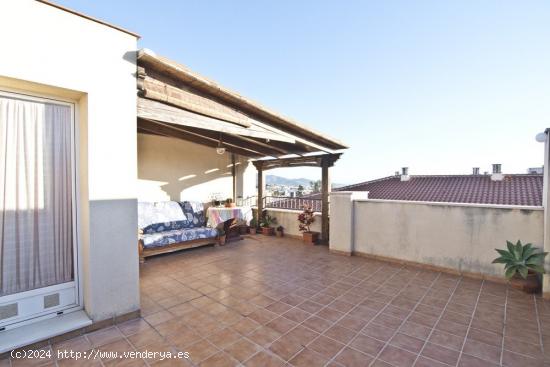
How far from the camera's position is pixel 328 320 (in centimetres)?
271

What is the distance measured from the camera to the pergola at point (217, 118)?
10.0ft

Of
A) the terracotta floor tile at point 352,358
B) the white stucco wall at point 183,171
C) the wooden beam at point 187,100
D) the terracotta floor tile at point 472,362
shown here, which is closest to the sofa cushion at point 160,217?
the white stucco wall at point 183,171

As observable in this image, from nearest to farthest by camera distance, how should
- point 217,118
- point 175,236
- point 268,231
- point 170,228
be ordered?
point 217,118, point 175,236, point 170,228, point 268,231

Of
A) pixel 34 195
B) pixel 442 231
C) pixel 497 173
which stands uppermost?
pixel 497 173

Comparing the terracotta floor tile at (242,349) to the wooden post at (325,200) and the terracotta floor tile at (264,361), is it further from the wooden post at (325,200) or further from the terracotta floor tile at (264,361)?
the wooden post at (325,200)

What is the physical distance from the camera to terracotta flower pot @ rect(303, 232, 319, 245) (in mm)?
6281

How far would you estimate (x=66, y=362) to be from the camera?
2.02 meters

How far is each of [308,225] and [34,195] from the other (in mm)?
5401

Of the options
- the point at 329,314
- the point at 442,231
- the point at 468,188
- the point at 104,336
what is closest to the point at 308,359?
the point at 329,314

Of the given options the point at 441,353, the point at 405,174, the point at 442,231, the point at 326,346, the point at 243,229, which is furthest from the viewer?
the point at 405,174

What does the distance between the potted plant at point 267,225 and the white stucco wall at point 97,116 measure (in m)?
4.75

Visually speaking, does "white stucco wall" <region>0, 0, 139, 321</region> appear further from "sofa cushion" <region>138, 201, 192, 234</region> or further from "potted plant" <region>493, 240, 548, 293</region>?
"potted plant" <region>493, 240, 548, 293</region>

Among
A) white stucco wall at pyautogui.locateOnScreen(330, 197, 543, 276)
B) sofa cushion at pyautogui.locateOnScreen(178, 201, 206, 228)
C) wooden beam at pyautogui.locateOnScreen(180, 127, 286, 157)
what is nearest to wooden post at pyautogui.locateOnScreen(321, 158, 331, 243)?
white stucco wall at pyautogui.locateOnScreen(330, 197, 543, 276)

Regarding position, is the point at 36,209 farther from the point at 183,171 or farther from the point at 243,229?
the point at 243,229
